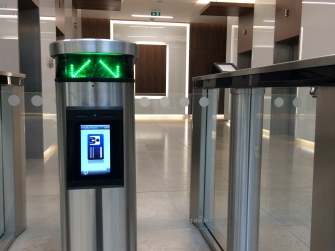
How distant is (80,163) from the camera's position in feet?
4.72

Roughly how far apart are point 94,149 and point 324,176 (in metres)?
0.90

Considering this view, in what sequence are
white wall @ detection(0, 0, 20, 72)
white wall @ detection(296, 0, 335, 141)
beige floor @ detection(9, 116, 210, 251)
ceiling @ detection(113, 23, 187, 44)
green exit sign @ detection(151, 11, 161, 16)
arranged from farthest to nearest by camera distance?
ceiling @ detection(113, 23, 187, 44)
green exit sign @ detection(151, 11, 161, 16)
white wall @ detection(296, 0, 335, 141)
white wall @ detection(0, 0, 20, 72)
beige floor @ detection(9, 116, 210, 251)

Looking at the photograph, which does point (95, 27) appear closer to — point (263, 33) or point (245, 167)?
point (263, 33)

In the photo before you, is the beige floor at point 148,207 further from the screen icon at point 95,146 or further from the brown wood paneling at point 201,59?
Result: the brown wood paneling at point 201,59

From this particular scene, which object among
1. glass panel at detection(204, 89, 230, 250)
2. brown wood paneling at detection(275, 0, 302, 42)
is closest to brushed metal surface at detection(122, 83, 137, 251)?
glass panel at detection(204, 89, 230, 250)

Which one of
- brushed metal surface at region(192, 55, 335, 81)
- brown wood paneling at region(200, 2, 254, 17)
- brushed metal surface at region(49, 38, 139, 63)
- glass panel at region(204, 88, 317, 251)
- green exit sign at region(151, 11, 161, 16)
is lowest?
glass panel at region(204, 88, 317, 251)

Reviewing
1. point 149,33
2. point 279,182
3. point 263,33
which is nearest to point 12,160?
point 279,182

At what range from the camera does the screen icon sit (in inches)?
56.2

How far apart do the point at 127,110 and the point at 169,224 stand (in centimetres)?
143

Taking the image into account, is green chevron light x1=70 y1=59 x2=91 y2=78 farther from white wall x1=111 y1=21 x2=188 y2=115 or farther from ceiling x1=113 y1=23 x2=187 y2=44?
ceiling x1=113 y1=23 x2=187 y2=44

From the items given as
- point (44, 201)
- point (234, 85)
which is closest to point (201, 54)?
point (44, 201)

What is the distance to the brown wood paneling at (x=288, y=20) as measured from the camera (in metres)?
5.84

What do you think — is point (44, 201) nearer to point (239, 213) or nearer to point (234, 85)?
point (239, 213)

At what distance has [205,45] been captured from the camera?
12.1 meters
